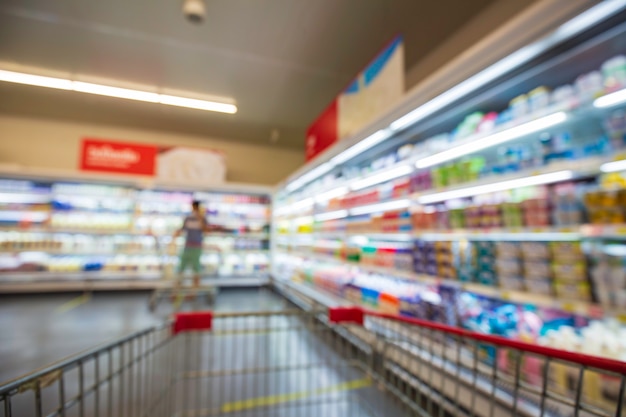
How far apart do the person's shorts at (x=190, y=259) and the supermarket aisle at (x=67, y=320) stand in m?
0.74

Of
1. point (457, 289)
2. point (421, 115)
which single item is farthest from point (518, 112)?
point (457, 289)

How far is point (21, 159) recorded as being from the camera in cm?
697

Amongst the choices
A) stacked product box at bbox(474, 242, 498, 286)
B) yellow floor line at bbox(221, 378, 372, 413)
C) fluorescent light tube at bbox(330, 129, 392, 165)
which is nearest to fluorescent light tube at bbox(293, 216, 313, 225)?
fluorescent light tube at bbox(330, 129, 392, 165)

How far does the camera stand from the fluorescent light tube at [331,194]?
447 centimetres

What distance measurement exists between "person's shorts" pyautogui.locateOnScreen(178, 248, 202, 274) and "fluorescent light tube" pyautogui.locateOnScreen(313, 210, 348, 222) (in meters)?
2.08

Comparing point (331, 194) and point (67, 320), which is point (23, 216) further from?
point (331, 194)

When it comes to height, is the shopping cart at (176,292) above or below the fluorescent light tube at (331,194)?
below

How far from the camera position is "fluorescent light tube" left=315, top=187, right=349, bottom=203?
4.47 metres

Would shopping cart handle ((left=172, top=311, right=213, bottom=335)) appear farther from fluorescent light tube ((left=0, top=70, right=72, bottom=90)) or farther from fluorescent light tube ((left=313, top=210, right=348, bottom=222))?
fluorescent light tube ((left=0, top=70, right=72, bottom=90))

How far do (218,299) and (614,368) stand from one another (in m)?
5.94

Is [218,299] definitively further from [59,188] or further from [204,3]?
[204,3]

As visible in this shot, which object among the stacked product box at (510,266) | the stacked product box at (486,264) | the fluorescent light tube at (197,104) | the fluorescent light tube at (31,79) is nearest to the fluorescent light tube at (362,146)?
the stacked product box at (486,264)

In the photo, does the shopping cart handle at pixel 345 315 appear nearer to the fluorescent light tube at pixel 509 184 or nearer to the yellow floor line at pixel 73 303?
the fluorescent light tube at pixel 509 184

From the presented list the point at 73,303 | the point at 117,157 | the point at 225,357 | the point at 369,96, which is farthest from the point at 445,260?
the point at 117,157
